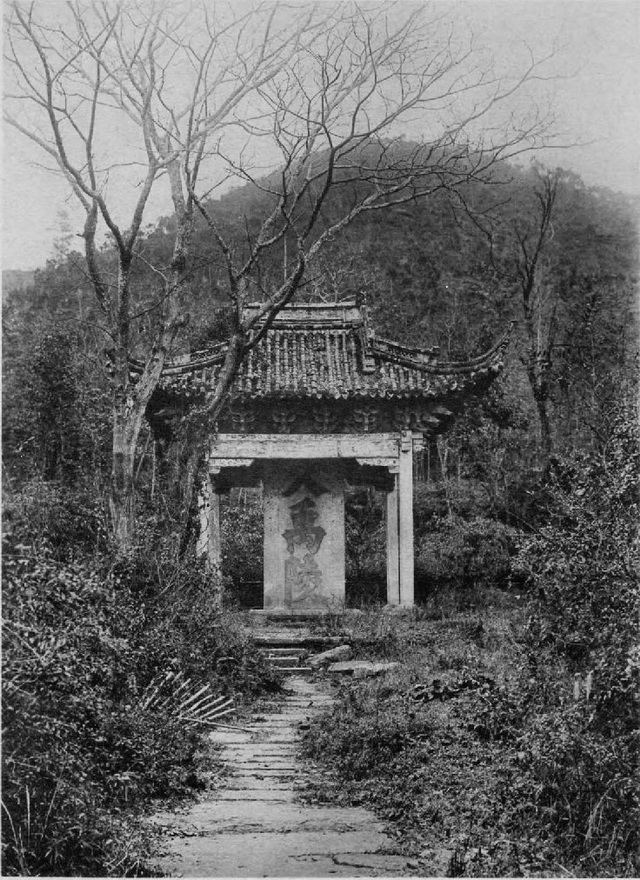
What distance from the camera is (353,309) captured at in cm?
1822

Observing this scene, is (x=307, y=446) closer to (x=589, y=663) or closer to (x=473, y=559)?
(x=473, y=559)

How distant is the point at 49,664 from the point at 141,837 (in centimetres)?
140

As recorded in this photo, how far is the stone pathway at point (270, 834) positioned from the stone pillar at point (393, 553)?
8791 mm

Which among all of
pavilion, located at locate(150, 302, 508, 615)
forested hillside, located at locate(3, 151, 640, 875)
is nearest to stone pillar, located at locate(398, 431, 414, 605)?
pavilion, located at locate(150, 302, 508, 615)

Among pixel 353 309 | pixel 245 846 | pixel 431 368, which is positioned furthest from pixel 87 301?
pixel 245 846

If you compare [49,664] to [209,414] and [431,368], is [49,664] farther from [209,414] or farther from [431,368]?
[431,368]

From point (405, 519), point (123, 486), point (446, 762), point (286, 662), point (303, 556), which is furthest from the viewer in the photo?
point (303, 556)

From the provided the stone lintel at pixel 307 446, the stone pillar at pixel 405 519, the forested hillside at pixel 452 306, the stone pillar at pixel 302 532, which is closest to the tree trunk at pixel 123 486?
the stone lintel at pixel 307 446

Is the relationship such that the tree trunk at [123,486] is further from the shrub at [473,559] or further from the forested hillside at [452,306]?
the shrub at [473,559]

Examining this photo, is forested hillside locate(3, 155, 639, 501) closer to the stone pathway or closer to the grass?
the grass

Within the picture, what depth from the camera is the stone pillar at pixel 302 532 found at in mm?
17422

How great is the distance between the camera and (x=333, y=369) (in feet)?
55.0

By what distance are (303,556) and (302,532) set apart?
1.57ft

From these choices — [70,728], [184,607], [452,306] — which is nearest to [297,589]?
[184,607]
